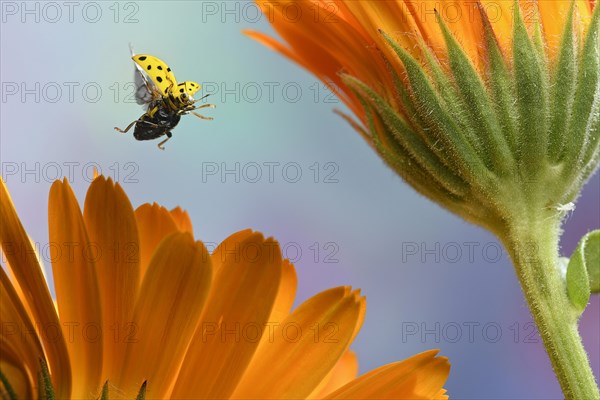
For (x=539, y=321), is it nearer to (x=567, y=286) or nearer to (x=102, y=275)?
(x=567, y=286)

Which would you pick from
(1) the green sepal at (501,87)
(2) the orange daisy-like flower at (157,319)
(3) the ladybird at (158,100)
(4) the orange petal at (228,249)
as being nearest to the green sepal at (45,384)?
(2) the orange daisy-like flower at (157,319)

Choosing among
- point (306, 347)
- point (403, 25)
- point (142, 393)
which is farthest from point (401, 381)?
point (403, 25)

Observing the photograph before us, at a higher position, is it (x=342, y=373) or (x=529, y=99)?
(x=529, y=99)

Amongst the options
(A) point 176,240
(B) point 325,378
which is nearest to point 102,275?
(A) point 176,240

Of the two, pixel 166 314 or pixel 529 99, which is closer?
pixel 166 314

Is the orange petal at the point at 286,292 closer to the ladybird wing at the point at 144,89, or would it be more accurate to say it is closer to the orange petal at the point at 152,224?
the orange petal at the point at 152,224

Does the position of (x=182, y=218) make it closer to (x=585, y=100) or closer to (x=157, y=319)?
(x=157, y=319)
